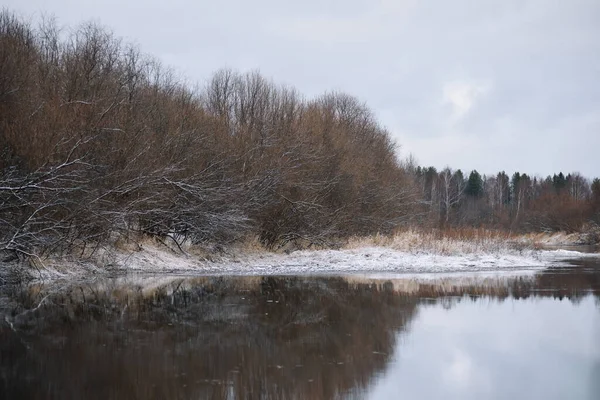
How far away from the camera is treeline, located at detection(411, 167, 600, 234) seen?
77.8 meters

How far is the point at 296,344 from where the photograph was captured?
10516 millimetres

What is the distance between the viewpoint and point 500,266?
29.3 meters

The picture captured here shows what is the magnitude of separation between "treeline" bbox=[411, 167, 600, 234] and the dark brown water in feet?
117

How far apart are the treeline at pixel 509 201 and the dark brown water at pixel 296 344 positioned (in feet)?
117

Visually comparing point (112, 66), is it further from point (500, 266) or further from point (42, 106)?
point (500, 266)

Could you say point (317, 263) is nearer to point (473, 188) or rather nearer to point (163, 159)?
point (163, 159)

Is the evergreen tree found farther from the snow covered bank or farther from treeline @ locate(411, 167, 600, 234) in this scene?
the snow covered bank

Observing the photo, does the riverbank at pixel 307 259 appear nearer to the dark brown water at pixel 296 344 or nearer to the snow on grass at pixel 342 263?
the snow on grass at pixel 342 263

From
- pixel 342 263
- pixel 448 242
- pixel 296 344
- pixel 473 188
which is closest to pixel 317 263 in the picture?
pixel 342 263

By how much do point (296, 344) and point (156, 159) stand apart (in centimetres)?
1982

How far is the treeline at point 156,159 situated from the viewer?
21.5 meters

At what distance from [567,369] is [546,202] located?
9424 cm

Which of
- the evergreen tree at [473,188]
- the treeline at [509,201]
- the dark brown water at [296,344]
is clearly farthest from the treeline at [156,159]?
the evergreen tree at [473,188]

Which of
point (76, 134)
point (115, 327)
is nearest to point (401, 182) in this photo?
point (76, 134)
